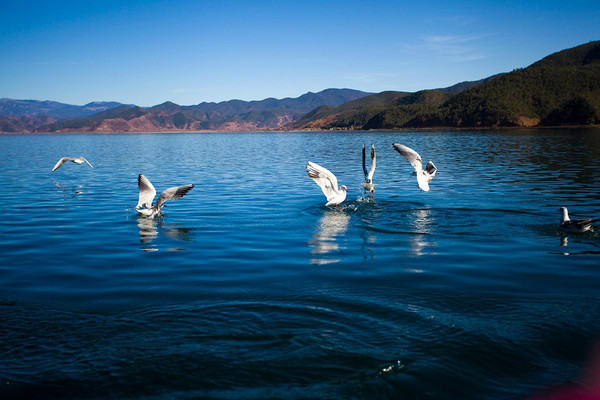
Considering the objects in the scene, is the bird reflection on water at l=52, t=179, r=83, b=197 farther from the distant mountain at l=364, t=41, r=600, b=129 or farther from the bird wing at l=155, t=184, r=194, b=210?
the distant mountain at l=364, t=41, r=600, b=129

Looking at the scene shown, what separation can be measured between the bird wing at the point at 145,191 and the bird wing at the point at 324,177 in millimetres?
5463

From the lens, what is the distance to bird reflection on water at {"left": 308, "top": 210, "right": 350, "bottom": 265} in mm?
10438

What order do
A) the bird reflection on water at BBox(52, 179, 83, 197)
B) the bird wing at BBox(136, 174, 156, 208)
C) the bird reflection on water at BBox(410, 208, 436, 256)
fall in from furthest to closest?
the bird reflection on water at BBox(52, 179, 83, 197) → the bird wing at BBox(136, 174, 156, 208) → the bird reflection on water at BBox(410, 208, 436, 256)

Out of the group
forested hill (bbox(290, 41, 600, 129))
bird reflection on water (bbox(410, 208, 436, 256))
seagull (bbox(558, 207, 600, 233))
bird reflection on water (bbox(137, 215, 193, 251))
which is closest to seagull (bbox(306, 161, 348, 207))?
bird reflection on water (bbox(410, 208, 436, 256))

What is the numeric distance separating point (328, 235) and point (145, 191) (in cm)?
685

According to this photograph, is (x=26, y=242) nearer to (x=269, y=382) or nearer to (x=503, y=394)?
(x=269, y=382)

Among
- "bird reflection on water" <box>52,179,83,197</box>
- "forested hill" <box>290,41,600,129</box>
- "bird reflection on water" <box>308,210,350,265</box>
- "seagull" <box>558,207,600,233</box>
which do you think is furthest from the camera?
"forested hill" <box>290,41,600,129</box>

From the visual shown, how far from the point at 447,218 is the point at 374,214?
2.51 meters

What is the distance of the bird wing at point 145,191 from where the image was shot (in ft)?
49.3

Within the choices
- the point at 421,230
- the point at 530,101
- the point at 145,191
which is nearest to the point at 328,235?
the point at 421,230

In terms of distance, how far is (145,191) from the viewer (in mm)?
15336

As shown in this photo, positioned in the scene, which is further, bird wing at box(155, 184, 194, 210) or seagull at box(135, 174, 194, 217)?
seagull at box(135, 174, 194, 217)

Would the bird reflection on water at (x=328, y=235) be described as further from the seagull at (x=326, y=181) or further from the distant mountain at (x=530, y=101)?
the distant mountain at (x=530, y=101)

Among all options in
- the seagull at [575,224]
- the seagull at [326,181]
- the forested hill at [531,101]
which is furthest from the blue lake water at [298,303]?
the forested hill at [531,101]
